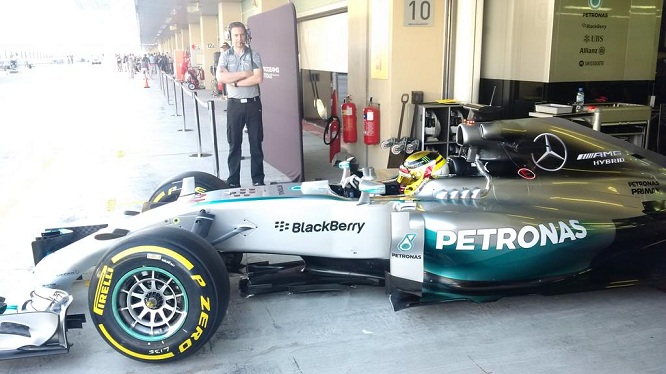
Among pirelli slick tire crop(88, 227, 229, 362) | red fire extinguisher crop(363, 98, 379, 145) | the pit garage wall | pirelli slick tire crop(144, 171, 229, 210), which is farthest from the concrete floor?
red fire extinguisher crop(363, 98, 379, 145)

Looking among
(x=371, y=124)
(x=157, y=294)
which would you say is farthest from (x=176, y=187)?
(x=371, y=124)

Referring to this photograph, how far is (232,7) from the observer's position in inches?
754

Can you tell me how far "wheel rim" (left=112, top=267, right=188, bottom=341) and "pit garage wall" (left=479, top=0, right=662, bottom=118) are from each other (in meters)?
4.76

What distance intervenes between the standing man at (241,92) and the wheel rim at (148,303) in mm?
3351

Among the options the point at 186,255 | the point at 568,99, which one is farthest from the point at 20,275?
the point at 568,99

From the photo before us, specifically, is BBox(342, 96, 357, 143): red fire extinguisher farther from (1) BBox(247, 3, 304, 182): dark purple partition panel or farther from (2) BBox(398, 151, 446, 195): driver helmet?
(2) BBox(398, 151, 446, 195): driver helmet

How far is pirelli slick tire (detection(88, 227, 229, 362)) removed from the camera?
2623 millimetres

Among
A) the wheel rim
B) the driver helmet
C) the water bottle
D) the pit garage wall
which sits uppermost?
the pit garage wall

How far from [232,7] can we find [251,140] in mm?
14503

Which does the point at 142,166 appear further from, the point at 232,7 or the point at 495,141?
the point at 232,7

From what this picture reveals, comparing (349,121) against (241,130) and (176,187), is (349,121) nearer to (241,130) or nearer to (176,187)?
(241,130)

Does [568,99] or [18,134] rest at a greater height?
[568,99]

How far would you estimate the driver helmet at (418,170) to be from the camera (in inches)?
135

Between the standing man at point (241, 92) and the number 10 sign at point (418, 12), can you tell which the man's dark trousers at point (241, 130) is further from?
the number 10 sign at point (418, 12)
